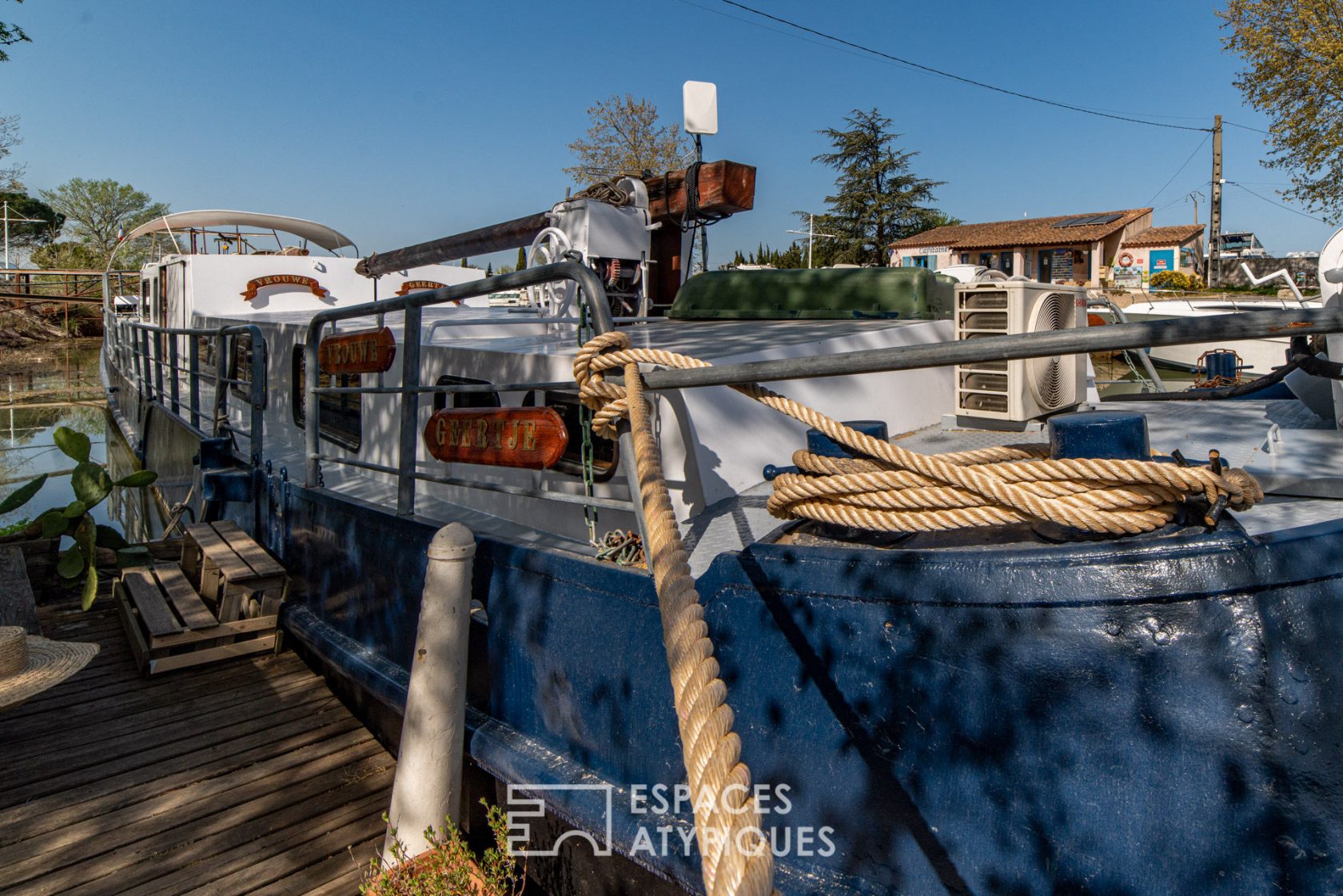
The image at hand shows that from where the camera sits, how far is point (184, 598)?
17.1ft

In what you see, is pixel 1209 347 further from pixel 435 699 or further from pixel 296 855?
pixel 296 855

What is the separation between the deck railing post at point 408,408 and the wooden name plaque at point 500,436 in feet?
0.71

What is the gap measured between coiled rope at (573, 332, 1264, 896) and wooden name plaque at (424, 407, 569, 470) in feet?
1.12

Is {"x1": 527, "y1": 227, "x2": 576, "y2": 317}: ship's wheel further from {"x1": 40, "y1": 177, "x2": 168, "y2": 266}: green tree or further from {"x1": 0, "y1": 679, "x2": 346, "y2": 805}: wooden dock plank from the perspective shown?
{"x1": 40, "y1": 177, "x2": 168, "y2": 266}: green tree

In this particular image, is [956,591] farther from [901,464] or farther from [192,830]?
[192,830]

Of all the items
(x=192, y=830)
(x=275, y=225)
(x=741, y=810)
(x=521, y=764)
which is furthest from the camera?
(x=275, y=225)

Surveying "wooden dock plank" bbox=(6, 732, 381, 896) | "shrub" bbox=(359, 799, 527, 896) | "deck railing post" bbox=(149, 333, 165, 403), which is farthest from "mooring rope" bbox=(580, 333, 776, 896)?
"deck railing post" bbox=(149, 333, 165, 403)

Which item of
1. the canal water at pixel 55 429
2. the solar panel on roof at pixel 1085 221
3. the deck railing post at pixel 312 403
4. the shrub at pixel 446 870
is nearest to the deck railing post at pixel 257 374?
the deck railing post at pixel 312 403

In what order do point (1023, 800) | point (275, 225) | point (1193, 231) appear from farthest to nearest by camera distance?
point (1193, 231)
point (275, 225)
point (1023, 800)

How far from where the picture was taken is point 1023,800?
6.61 ft

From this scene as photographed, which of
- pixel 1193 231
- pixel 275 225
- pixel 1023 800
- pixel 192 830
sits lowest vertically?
pixel 192 830

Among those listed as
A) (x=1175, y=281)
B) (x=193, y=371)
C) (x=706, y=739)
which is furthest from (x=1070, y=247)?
(x=706, y=739)

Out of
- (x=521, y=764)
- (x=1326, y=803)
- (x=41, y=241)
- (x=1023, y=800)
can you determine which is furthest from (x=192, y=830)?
(x=41, y=241)

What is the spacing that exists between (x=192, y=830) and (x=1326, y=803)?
12.5ft
